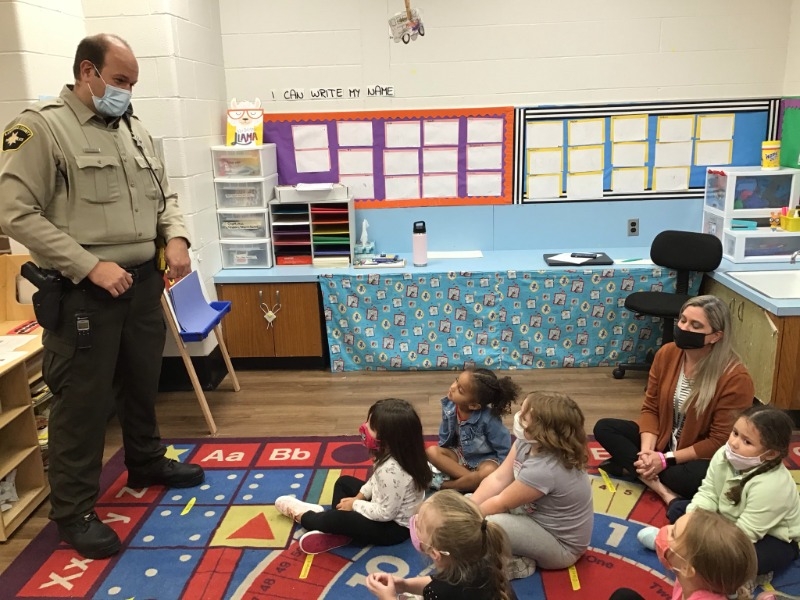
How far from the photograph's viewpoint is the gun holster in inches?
88.0

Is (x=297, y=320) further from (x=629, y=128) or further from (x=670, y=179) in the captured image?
(x=670, y=179)

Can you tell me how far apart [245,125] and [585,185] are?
2.16 metres

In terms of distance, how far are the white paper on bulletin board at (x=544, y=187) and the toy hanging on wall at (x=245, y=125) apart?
5.68ft

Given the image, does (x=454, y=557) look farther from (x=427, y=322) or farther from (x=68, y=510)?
(x=427, y=322)

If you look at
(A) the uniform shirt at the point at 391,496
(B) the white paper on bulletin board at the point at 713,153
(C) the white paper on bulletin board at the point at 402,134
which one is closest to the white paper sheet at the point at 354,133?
(C) the white paper on bulletin board at the point at 402,134

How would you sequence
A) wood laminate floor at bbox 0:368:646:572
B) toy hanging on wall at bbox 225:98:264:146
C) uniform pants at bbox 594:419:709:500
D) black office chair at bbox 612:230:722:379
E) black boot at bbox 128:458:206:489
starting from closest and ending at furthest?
uniform pants at bbox 594:419:709:500 < black boot at bbox 128:458:206:489 < wood laminate floor at bbox 0:368:646:572 < black office chair at bbox 612:230:722:379 < toy hanging on wall at bbox 225:98:264:146

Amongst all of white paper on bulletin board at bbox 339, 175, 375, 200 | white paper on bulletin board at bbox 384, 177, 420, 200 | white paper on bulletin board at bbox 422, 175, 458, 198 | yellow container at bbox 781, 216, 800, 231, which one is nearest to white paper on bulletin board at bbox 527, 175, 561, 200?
white paper on bulletin board at bbox 422, 175, 458, 198

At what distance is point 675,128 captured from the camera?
14.0 feet

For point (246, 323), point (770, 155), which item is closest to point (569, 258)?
point (770, 155)

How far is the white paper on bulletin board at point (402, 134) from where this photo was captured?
171 inches

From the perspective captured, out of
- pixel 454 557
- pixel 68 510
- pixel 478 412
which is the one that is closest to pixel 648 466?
pixel 478 412

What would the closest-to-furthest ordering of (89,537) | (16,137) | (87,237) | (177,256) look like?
(16,137), (87,237), (89,537), (177,256)

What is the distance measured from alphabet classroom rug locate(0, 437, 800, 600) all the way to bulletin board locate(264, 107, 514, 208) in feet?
6.83

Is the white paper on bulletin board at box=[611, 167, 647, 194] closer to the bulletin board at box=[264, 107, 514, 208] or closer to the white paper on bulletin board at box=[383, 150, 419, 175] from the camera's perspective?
the bulletin board at box=[264, 107, 514, 208]
